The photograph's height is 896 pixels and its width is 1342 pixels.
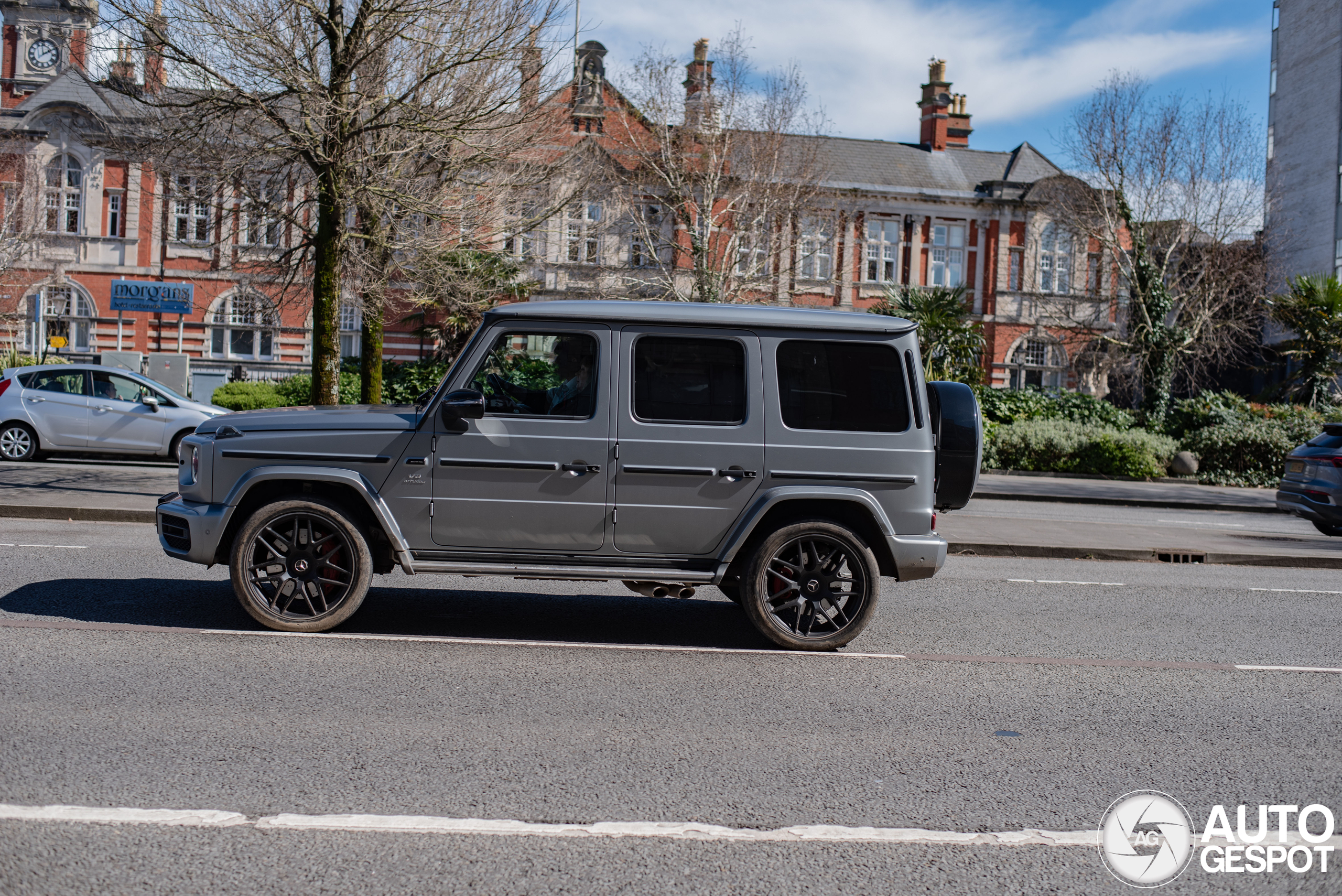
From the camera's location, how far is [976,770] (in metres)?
4.45

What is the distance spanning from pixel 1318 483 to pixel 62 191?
143ft

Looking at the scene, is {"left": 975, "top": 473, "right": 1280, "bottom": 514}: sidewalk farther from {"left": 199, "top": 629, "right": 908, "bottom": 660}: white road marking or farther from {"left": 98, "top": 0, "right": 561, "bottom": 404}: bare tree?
{"left": 199, "top": 629, "right": 908, "bottom": 660}: white road marking

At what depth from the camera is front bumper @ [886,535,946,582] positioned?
6.36 m

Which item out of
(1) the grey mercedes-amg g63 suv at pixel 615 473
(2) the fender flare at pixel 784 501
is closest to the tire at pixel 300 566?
(1) the grey mercedes-amg g63 suv at pixel 615 473

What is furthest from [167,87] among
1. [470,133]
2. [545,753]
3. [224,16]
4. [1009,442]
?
[1009,442]

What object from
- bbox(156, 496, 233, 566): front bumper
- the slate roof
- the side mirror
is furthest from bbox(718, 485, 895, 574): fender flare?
the slate roof

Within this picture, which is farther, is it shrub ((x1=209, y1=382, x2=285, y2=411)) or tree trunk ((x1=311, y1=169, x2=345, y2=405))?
shrub ((x1=209, y1=382, x2=285, y2=411))

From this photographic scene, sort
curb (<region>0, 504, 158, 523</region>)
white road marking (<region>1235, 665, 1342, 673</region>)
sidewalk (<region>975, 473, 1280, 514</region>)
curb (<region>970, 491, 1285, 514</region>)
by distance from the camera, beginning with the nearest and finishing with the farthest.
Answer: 1. white road marking (<region>1235, 665, 1342, 673</region>)
2. curb (<region>0, 504, 158, 523</region>)
3. curb (<region>970, 491, 1285, 514</region>)
4. sidewalk (<region>975, 473, 1280, 514</region>)

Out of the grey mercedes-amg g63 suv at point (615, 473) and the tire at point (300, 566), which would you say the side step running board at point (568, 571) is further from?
the tire at point (300, 566)

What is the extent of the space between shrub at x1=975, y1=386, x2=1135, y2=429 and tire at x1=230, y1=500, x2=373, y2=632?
78.2 ft

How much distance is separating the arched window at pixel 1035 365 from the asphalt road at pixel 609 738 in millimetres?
41308

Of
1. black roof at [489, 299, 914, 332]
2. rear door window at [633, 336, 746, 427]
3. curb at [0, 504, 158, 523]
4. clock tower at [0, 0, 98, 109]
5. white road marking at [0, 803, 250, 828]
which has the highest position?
clock tower at [0, 0, 98, 109]

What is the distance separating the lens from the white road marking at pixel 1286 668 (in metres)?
6.51

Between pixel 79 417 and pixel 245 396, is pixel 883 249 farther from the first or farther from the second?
pixel 79 417
